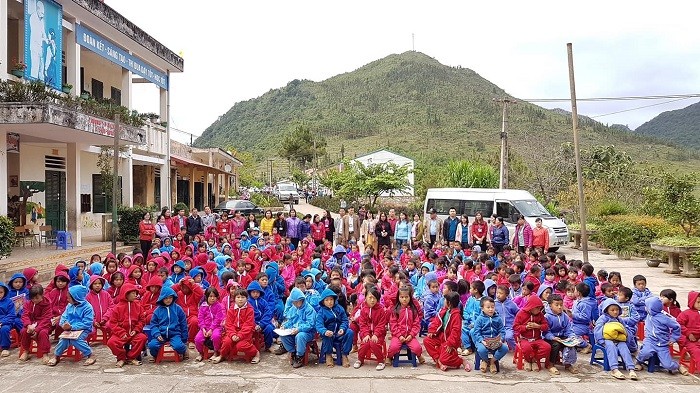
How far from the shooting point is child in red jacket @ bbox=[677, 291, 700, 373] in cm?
638

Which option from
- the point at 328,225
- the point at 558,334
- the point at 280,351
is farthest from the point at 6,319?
the point at 328,225

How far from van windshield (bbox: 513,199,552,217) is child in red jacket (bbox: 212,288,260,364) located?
1149 cm

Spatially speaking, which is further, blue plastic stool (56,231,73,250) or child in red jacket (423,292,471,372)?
blue plastic stool (56,231,73,250)

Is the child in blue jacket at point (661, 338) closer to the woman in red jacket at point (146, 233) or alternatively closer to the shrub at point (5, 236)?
the woman in red jacket at point (146, 233)

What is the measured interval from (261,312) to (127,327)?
159 centimetres

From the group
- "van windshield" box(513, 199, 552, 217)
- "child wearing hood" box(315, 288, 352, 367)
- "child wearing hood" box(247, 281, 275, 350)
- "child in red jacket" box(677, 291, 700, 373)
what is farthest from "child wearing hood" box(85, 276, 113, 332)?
"van windshield" box(513, 199, 552, 217)

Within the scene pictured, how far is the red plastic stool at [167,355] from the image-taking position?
22.2 feet

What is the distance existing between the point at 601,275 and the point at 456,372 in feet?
11.0

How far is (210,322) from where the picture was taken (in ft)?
23.0

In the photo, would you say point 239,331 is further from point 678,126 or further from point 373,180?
point 678,126

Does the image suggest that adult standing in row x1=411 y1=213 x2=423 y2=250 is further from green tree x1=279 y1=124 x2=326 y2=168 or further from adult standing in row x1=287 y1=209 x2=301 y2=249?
green tree x1=279 y1=124 x2=326 y2=168

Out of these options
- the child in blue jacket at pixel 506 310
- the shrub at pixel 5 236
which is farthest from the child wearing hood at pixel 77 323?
the child in blue jacket at pixel 506 310

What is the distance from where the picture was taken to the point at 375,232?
14328 mm

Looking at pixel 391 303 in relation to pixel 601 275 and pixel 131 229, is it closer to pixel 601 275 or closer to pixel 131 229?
pixel 601 275
